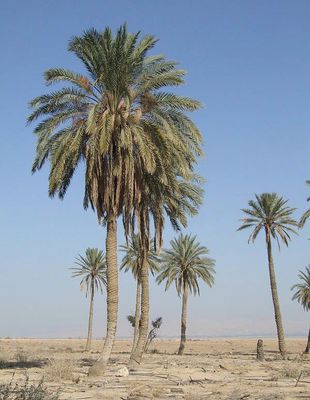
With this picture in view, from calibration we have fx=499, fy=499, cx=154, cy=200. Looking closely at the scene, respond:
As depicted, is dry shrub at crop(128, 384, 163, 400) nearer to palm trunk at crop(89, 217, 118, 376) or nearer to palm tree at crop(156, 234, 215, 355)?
palm trunk at crop(89, 217, 118, 376)

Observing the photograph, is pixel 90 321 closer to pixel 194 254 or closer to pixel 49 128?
pixel 194 254

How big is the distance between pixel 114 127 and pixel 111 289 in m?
6.42

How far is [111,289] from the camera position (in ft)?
64.4

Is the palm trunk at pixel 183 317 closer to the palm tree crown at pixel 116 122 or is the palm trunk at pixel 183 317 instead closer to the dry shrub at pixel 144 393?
the palm tree crown at pixel 116 122

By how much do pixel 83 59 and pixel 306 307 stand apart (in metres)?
45.8

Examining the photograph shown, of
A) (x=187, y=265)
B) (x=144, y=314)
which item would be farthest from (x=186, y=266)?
(x=144, y=314)

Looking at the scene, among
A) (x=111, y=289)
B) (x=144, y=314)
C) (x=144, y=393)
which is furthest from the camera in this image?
(x=144, y=314)

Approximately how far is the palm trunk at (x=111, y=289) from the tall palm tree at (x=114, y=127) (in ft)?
0.12

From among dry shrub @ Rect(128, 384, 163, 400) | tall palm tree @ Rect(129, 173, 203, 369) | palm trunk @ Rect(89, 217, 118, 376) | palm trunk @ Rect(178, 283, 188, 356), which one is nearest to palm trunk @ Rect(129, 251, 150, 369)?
tall palm tree @ Rect(129, 173, 203, 369)

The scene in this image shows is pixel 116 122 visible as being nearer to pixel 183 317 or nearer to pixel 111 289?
pixel 111 289

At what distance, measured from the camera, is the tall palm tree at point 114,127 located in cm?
1945

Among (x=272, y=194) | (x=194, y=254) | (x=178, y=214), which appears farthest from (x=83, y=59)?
(x=194, y=254)

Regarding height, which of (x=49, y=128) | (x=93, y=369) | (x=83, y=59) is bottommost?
(x=93, y=369)

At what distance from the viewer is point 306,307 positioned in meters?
57.2
